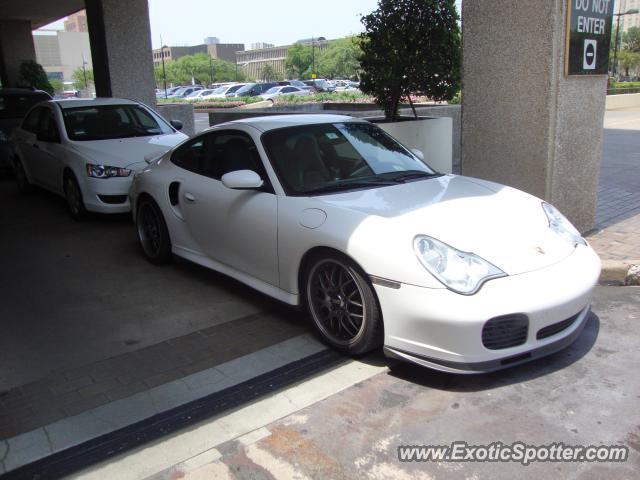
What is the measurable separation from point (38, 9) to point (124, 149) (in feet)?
60.8

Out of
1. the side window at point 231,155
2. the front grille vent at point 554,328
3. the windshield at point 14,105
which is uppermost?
the windshield at point 14,105

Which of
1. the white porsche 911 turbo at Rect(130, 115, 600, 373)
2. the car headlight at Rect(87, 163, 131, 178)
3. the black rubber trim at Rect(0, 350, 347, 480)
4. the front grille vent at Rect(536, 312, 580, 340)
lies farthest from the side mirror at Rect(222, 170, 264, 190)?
the car headlight at Rect(87, 163, 131, 178)

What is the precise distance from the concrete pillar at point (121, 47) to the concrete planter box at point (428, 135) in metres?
5.90

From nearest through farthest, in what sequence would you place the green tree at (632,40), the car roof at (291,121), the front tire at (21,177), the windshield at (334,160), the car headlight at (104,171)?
the windshield at (334,160)
the car roof at (291,121)
the car headlight at (104,171)
the front tire at (21,177)
the green tree at (632,40)

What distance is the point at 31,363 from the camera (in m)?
4.08

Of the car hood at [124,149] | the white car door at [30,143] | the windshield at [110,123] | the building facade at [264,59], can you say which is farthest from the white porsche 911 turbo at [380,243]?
the building facade at [264,59]

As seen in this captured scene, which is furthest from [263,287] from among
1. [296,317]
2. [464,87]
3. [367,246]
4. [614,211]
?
[614,211]

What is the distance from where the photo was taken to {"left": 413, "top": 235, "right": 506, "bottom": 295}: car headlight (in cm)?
331

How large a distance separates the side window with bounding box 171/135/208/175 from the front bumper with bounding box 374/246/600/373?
2.44 m

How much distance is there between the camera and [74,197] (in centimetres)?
791

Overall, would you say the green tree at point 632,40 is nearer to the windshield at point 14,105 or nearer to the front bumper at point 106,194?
the windshield at point 14,105

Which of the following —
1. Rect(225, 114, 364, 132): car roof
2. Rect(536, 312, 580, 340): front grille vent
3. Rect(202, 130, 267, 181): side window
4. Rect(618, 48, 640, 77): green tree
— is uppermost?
Rect(618, 48, 640, 77): green tree

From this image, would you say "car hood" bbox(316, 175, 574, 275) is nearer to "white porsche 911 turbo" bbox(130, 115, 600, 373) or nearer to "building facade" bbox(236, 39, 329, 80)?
"white porsche 911 turbo" bbox(130, 115, 600, 373)

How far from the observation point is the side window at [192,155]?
17.3 feet
